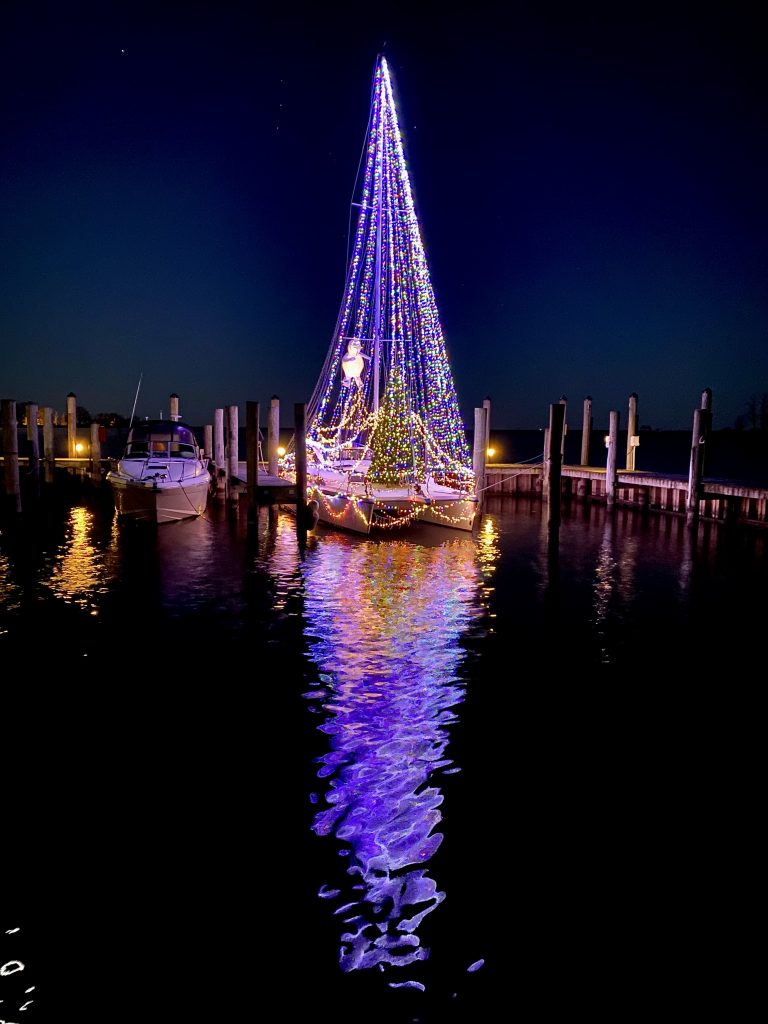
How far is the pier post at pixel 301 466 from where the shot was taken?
55.7 feet

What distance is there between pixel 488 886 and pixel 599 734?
2.57m

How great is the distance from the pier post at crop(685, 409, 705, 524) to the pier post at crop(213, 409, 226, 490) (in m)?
15.6

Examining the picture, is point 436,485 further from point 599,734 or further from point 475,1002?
point 475,1002

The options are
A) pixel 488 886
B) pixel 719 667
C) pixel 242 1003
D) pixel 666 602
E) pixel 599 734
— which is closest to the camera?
pixel 242 1003

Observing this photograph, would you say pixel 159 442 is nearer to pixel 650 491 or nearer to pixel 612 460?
pixel 612 460

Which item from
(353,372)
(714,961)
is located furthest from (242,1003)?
(353,372)

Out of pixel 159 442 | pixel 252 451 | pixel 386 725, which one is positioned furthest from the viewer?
pixel 159 442

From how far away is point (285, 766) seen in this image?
572 cm

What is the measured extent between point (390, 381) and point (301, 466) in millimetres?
3487

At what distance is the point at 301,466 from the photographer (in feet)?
57.7

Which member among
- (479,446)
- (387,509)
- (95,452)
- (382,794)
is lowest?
(382,794)

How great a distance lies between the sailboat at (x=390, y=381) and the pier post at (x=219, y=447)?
257 inches

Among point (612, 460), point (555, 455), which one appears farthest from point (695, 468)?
point (555, 455)

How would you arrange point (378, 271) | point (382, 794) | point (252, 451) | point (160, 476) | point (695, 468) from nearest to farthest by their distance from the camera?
point (382, 794) → point (252, 451) → point (160, 476) → point (695, 468) → point (378, 271)
